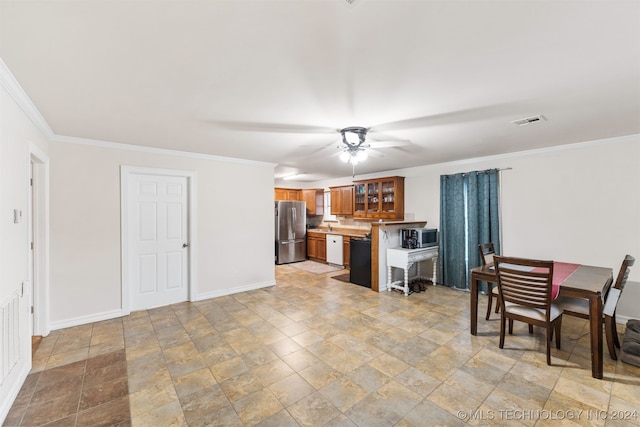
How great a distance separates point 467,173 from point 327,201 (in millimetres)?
4085

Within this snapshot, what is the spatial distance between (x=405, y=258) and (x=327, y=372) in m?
2.72

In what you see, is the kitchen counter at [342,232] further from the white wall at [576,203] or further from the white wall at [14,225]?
the white wall at [14,225]

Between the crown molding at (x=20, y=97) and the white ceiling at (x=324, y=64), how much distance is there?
5cm

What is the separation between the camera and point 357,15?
131cm

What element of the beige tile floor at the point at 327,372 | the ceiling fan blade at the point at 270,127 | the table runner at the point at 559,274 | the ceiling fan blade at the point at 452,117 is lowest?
the beige tile floor at the point at 327,372

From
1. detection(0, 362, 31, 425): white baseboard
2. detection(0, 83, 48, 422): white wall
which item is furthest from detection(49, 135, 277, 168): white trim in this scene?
detection(0, 362, 31, 425): white baseboard

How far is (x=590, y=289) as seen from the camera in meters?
2.45

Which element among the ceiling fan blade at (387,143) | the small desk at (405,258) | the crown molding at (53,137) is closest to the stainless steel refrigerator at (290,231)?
the crown molding at (53,137)

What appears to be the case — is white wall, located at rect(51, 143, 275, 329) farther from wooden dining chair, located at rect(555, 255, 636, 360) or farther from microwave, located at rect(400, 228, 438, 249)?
wooden dining chair, located at rect(555, 255, 636, 360)

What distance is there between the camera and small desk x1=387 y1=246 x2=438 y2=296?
15.3ft

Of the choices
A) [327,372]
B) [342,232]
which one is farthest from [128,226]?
[342,232]

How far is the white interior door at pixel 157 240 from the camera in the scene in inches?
154

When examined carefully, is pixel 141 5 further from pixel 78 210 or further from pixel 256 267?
pixel 256 267

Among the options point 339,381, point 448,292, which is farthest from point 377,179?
point 339,381
